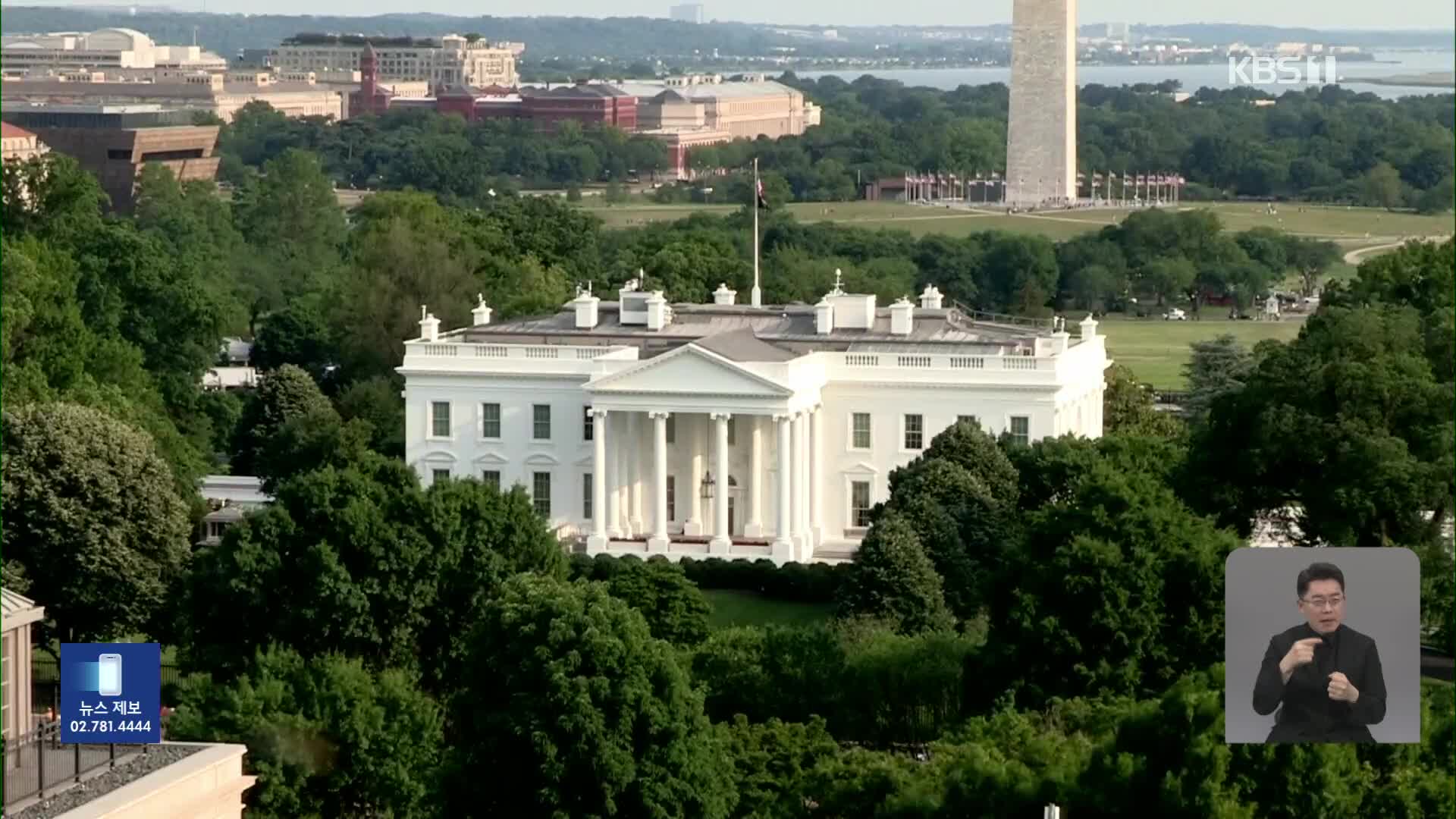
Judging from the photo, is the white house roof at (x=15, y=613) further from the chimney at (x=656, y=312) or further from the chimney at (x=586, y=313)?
the chimney at (x=586, y=313)

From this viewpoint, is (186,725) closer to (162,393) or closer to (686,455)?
(686,455)

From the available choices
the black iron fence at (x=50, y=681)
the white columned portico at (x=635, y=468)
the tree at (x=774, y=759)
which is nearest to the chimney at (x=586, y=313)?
the white columned portico at (x=635, y=468)

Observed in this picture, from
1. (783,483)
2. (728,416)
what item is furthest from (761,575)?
(728,416)

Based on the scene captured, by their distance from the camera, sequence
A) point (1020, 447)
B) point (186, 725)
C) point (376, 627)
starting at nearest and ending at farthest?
point (186, 725) → point (376, 627) → point (1020, 447)

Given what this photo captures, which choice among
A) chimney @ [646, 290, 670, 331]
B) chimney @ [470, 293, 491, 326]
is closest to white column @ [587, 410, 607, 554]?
chimney @ [646, 290, 670, 331]

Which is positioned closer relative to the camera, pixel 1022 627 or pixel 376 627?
pixel 1022 627

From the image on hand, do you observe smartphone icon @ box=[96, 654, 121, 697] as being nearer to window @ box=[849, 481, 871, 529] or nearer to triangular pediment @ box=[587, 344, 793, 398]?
triangular pediment @ box=[587, 344, 793, 398]

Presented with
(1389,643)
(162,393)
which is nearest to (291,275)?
(162,393)
